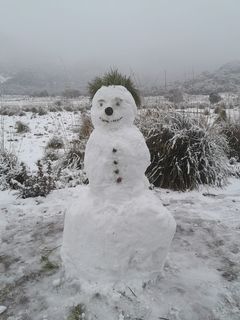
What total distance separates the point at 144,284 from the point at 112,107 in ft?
4.19

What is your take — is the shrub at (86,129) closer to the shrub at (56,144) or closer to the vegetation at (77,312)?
the shrub at (56,144)

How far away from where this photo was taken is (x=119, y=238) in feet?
7.19

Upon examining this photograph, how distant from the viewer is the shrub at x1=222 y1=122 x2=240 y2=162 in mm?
5773

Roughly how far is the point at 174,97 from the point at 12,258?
4647 mm

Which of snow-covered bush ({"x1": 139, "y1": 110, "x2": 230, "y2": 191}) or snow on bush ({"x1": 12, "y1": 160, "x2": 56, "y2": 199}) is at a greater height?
snow-covered bush ({"x1": 139, "y1": 110, "x2": 230, "y2": 191})

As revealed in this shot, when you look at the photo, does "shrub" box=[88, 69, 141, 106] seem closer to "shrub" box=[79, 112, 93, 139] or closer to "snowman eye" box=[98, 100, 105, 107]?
"snowman eye" box=[98, 100, 105, 107]

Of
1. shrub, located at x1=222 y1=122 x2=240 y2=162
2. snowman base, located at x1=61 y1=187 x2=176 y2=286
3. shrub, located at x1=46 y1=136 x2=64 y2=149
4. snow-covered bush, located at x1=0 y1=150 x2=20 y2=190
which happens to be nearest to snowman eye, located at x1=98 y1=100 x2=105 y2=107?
snowman base, located at x1=61 y1=187 x2=176 y2=286

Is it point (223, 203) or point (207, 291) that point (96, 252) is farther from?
point (223, 203)

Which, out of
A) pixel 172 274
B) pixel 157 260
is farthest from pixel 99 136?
pixel 172 274

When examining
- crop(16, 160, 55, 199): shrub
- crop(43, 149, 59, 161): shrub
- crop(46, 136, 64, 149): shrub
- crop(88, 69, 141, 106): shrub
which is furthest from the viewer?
crop(46, 136, 64, 149): shrub

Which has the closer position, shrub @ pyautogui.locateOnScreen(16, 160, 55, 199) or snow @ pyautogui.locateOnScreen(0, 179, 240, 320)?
snow @ pyautogui.locateOnScreen(0, 179, 240, 320)

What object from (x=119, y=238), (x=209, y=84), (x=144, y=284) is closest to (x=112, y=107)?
(x=119, y=238)

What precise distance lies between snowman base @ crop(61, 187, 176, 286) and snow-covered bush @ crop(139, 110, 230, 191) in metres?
2.15

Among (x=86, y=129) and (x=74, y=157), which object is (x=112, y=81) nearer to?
(x=74, y=157)
